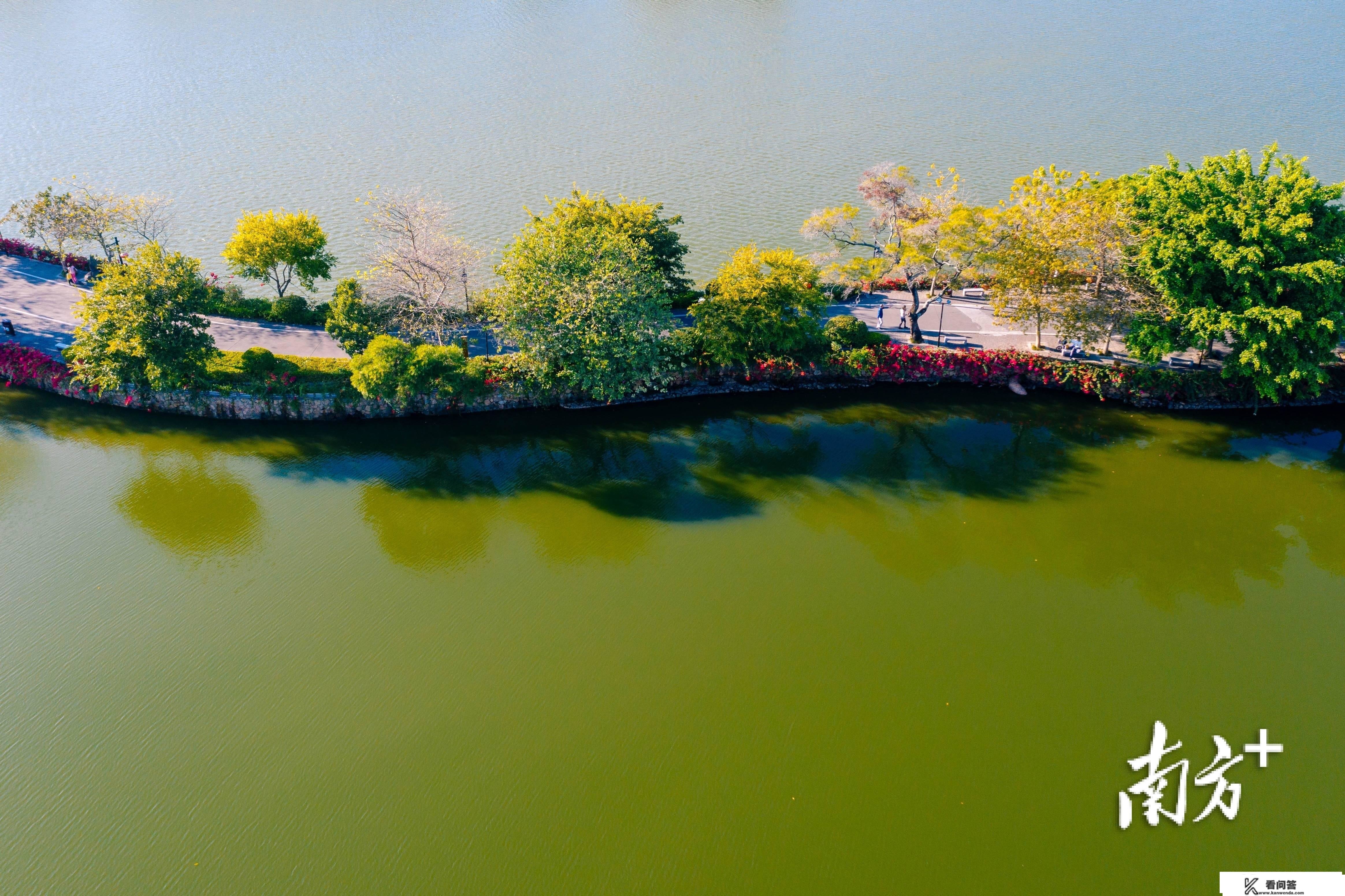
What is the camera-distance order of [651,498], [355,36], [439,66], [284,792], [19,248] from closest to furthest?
[284,792]
[651,498]
[19,248]
[439,66]
[355,36]

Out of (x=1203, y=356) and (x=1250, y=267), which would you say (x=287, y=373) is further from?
(x=1203, y=356)

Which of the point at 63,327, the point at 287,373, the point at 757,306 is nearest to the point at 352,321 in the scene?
the point at 287,373

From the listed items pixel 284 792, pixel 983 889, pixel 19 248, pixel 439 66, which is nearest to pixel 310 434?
pixel 284 792

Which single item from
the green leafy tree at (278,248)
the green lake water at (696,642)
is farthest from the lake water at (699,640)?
the green leafy tree at (278,248)

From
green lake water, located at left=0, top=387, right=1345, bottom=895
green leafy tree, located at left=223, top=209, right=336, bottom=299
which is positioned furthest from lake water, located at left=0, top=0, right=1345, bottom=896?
green leafy tree, located at left=223, top=209, right=336, bottom=299

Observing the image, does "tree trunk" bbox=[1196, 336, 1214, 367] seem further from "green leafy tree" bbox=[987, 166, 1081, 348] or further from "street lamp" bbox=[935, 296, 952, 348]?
"street lamp" bbox=[935, 296, 952, 348]

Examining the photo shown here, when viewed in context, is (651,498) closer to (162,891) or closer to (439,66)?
(162,891)
